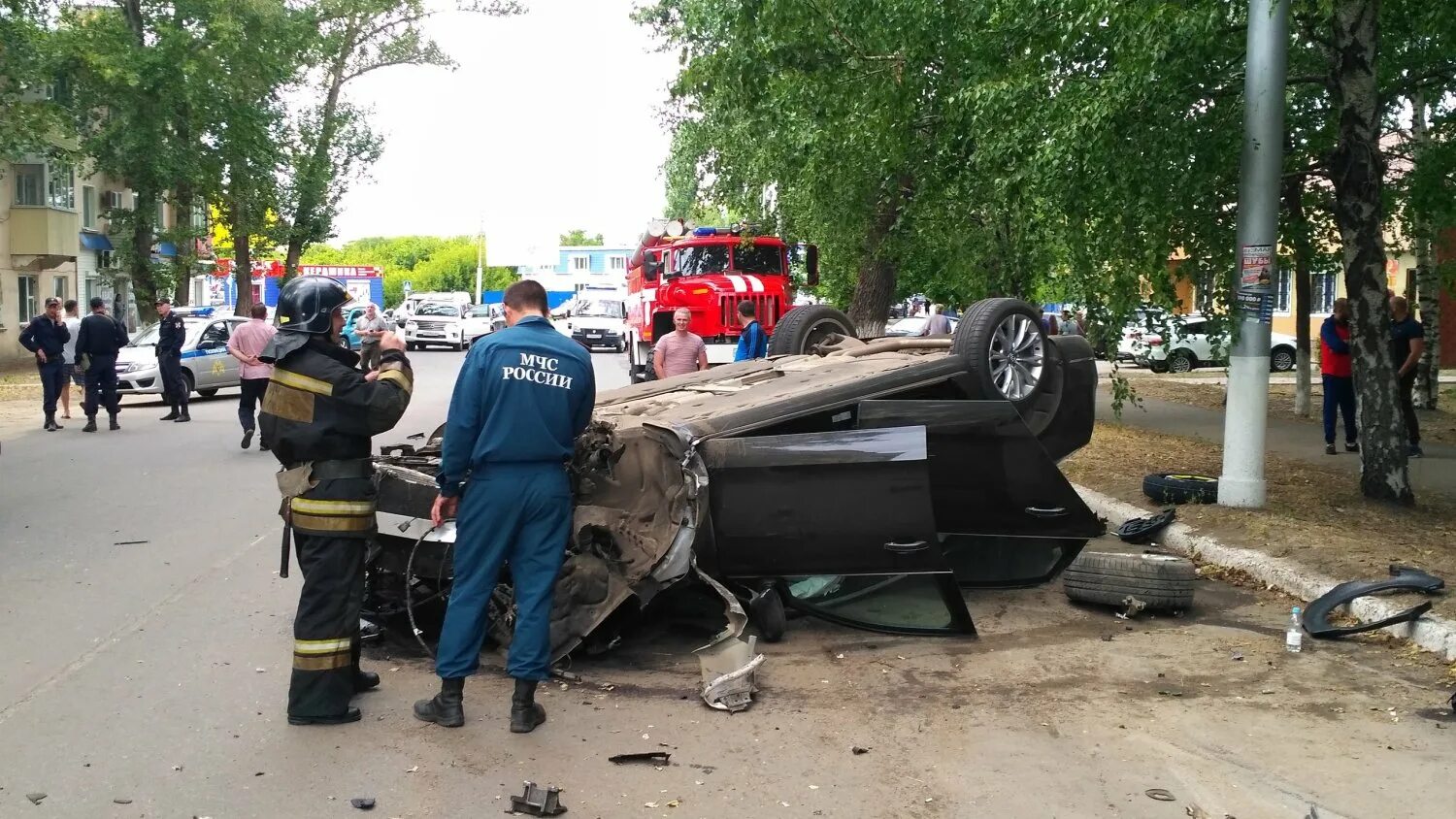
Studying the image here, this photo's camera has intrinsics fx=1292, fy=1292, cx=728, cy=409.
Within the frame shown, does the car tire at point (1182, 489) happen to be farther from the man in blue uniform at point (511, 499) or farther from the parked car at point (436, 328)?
the parked car at point (436, 328)

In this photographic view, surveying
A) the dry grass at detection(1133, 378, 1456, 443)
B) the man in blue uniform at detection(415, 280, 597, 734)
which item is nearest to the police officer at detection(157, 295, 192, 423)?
the man in blue uniform at detection(415, 280, 597, 734)

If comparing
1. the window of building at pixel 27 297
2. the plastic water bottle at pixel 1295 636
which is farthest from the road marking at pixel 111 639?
the window of building at pixel 27 297

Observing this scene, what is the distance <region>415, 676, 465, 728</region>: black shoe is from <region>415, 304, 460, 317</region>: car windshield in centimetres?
3925

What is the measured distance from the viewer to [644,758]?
4688 mm

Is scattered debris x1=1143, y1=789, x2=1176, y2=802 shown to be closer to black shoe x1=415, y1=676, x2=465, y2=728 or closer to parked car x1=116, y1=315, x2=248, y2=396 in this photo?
black shoe x1=415, y1=676, x2=465, y2=728

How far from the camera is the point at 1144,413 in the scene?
63.1 ft

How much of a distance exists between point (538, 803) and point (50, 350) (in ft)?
50.2

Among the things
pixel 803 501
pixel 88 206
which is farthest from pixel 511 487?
pixel 88 206

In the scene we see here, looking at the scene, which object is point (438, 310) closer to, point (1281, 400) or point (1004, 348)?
point (1281, 400)

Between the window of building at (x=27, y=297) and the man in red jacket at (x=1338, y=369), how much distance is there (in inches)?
1407

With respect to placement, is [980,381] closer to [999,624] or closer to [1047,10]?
[999,624]

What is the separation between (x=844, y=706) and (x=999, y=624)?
1.69 metres

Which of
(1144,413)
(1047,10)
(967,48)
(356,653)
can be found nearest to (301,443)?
(356,653)

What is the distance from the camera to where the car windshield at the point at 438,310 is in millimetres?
43188
